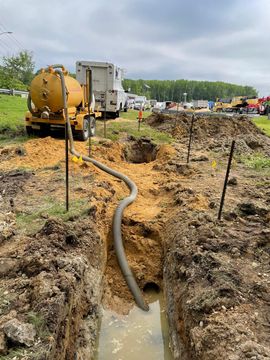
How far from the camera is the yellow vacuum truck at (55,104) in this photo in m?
10.4

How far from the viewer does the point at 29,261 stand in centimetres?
405

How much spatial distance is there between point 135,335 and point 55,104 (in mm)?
8096

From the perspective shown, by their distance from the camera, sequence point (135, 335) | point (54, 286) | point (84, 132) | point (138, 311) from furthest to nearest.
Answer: point (84, 132) → point (138, 311) → point (135, 335) → point (54, 286)

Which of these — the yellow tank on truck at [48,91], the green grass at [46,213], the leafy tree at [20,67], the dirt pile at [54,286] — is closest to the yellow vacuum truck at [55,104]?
the yellow tank on truck at [48,91]

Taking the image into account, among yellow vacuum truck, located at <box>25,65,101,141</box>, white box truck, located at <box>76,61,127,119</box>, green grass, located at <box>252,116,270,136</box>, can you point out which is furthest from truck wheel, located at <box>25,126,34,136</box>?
green grass, located at <box>252,116,270,136</box>

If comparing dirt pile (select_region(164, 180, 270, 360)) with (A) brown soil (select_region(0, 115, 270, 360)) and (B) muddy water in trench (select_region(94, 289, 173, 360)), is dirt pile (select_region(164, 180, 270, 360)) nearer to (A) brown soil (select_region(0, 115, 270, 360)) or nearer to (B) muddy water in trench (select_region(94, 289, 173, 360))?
(A) brown soil (select_region(0, 115, 270, 360))

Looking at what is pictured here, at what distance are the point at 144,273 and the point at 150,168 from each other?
554 cm

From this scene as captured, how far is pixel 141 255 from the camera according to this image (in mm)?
6395

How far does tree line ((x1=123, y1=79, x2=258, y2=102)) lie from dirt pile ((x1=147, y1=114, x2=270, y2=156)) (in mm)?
90814

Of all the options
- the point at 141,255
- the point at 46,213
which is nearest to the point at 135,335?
the point at 141,255

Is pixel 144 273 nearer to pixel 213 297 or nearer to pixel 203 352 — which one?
pixel 213 297

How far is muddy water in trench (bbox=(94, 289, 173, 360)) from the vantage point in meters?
4.55

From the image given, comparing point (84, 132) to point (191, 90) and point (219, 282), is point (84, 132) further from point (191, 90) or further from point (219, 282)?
point (191, 90)

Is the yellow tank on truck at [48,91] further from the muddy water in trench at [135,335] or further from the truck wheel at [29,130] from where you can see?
the muddy water in trench at [135,335]
